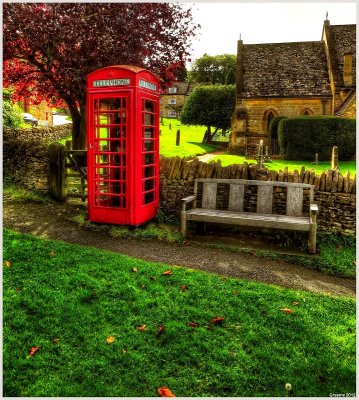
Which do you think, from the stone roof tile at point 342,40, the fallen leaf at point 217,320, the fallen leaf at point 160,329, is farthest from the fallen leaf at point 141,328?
the stone roof tile at point 342,40

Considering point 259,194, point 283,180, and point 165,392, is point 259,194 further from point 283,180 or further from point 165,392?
point 165,392

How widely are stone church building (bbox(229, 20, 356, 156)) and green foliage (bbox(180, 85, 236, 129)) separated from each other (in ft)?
25.0

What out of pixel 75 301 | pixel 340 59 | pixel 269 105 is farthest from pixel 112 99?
pixel 340 59

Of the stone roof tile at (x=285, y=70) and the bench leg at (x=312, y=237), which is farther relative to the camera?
the stone roof tile at (x=285, y=70)

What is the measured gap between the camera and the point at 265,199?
7250 millimetres

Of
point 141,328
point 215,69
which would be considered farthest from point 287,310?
point 215,69

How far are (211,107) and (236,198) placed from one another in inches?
1298

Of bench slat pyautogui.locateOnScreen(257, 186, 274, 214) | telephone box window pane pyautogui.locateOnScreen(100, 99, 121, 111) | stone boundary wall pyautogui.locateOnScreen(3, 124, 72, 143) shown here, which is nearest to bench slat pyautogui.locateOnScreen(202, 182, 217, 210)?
bench slat pyautogui.locateOnScreen(257, 186, 274, 214)

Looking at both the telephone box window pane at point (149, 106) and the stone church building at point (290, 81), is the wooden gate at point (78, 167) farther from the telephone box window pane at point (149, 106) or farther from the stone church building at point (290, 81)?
the stone church building at point (290, 81)

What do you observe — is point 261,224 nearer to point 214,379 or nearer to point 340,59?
point 214,379

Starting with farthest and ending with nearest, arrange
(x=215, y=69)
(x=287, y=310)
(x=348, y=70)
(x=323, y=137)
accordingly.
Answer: (x=215, y=69) < (x=348, y=70) < (x=323, y=137) < (x=287, y=310)

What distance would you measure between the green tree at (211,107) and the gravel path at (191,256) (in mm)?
32183

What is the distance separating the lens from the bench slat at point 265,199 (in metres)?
7.21

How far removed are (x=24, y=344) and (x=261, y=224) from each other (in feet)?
14.1
